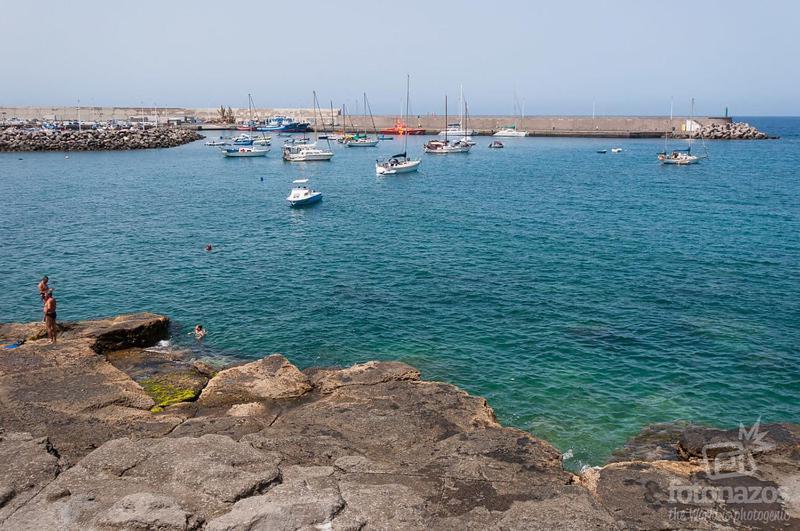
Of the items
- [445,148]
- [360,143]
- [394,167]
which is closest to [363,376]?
[394,167]

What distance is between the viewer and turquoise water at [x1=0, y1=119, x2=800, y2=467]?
2423cm

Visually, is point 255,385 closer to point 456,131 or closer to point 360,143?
point 360,143

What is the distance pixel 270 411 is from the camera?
18312 mm

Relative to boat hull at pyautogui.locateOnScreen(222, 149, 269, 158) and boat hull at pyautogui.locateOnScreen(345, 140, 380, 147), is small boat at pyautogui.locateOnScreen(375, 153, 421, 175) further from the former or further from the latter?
boat hull at pyautogui.locateOnScreen(345, 140, 380, 147)

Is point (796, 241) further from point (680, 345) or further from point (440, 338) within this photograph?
point (440, 338)

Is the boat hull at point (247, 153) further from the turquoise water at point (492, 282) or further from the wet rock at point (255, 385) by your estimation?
the wet rock at point (255, 385)

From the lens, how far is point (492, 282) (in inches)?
1451

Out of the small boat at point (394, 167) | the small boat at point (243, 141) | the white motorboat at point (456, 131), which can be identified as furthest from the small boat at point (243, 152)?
the white motorboat at point (456, 131)

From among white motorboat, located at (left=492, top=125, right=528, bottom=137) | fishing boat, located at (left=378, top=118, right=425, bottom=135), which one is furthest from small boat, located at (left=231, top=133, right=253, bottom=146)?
white motorboat, located at (left=492, top=125, right=528, bottom=137)

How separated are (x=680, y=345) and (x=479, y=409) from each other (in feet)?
44.7

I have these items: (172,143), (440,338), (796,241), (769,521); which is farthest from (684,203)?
(172,143)

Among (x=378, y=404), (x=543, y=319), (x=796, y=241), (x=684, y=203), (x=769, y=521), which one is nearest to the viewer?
(x=769, y=521)

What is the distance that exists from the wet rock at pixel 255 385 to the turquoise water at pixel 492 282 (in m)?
5.40

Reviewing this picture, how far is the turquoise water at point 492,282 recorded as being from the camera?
79.5 ft
